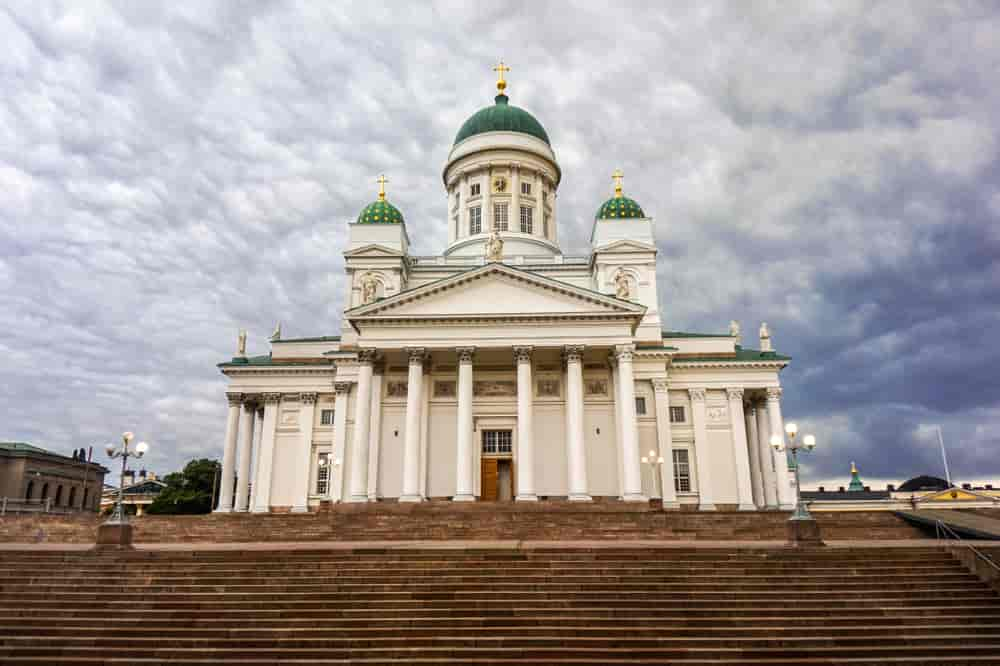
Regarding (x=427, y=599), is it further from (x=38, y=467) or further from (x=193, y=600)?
(x=38, y=467)

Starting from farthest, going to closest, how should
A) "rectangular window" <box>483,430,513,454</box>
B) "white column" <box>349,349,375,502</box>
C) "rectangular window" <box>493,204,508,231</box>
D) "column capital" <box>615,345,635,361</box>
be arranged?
"rectangular window" <box>493,204,508,231</box> → "rectangular window" <box>483,430,513,454</box> → "column capital" <box>615,345,635,361</box> → "white column" <box>349,349,375,502</box>

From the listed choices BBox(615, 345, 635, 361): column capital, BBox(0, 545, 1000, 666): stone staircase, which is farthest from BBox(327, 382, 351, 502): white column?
BBox(0, 545, 1000, 666): stone staircase

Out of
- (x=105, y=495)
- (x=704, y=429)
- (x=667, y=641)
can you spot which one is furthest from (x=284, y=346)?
(x=105, y=495)

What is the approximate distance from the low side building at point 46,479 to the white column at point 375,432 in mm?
34342

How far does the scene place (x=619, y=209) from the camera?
150 feet

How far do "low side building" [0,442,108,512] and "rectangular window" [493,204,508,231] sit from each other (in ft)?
131

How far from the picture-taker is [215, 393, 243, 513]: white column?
131 feet

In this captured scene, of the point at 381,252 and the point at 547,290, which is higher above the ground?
the point at 381,252

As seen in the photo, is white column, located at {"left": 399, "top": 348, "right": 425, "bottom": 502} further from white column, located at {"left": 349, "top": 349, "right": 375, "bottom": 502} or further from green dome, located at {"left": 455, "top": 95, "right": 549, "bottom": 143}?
green dome, located at {"left": 455, "top": 95, "right": 549, "bottom": 143}

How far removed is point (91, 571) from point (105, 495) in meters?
93.7

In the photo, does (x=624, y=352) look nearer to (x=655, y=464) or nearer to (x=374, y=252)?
(x=655, y=464)

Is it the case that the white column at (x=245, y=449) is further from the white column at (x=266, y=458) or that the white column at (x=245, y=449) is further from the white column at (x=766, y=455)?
the white column at (x=766, y=455)

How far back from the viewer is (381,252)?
1738 inches

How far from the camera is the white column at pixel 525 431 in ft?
104
